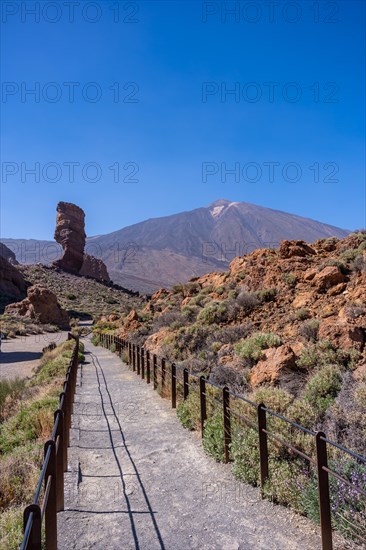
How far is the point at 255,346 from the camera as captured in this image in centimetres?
1205

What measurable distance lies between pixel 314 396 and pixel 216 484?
320cm

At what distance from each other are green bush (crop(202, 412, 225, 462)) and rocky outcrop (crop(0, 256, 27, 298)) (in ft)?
211

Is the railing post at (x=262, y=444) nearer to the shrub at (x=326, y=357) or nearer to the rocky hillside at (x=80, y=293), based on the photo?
the shrub at (x=326, y=357)

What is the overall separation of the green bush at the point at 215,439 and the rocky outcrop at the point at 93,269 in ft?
298

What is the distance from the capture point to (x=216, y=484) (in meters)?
5.68

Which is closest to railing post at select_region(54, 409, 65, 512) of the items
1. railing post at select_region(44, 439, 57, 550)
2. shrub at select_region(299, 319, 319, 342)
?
railing post at select_region(44, 439, 57, 550)

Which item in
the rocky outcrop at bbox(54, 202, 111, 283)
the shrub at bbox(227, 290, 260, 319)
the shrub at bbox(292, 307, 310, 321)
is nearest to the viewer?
the shrub at bbox(292, 307, 310, 321)

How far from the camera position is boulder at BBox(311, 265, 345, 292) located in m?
15.0

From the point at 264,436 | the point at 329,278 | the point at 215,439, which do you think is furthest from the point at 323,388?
the point at 329,278

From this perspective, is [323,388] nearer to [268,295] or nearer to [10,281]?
[268,295]

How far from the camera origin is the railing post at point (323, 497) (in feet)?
12.6

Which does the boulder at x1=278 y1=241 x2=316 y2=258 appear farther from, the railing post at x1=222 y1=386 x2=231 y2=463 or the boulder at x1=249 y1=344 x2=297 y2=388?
the railing post at x1=222 y1=386 x2=231 y2=463

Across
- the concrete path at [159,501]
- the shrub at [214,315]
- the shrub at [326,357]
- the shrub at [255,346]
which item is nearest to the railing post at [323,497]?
the concrete path at [159,501]

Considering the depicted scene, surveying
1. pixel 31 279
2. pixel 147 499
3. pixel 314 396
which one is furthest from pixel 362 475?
pixel 31 279
